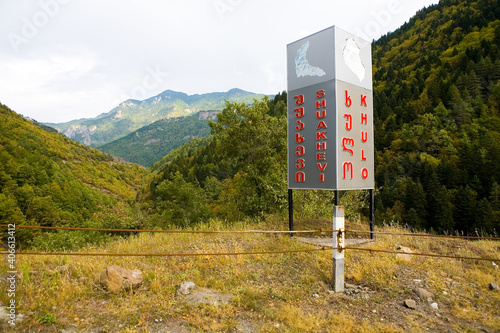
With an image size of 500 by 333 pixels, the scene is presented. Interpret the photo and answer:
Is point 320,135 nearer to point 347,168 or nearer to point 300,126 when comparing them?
point 300,126

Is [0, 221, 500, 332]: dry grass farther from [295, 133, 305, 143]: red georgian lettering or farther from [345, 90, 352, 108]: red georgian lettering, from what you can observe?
[345, 90, 352, 108]: red georgian lettering

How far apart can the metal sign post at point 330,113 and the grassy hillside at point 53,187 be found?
19610 millimetres

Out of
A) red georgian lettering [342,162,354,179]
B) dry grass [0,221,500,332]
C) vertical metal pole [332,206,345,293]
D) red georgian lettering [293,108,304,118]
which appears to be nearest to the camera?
dry grass [0,221,500,332]

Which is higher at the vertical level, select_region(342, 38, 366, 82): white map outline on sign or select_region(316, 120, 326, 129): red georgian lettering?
select_region(342, 38, 366, 82): white map outline on sign

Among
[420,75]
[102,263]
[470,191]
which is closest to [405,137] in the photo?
[470,191]

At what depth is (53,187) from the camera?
7444 centimetres

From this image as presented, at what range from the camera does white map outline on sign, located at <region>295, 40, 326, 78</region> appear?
812 centimetres

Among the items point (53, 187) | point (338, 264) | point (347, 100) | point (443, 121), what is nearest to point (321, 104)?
point (347, 100)

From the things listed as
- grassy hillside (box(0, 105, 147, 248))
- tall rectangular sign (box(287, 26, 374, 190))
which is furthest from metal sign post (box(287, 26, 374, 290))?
grassy hillside (box(0, 105, 147, 248))

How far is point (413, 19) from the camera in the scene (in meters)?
164

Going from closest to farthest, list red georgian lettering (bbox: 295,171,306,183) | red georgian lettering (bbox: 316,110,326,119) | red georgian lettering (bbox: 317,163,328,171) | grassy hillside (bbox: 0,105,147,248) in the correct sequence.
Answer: red georgian lettering (bbox: 317,163,328,171) → red georgian lettering (bbox: 316,110,326,119) → red georgian lettering (bbox: 295,171,306,183) → grassy hillside (bbox: 0,105,147,248)

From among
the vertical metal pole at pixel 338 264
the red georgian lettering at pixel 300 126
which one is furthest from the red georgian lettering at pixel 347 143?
the vertical metal pole at pixel 338 264

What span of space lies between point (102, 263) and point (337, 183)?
641cm

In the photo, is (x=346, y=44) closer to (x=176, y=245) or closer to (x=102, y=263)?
(x=176, y=245)
